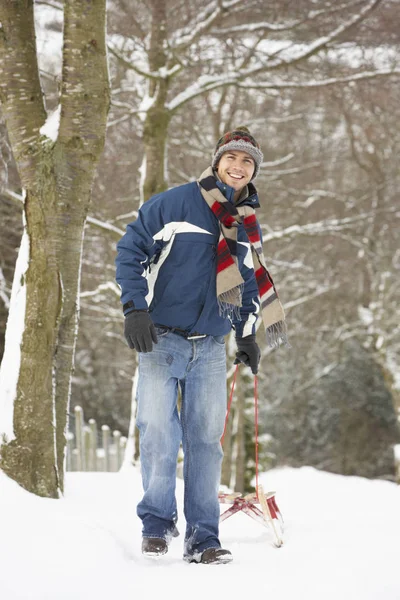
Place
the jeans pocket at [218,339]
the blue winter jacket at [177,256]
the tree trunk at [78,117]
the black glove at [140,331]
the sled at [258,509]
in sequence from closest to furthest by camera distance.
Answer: the black glove at [140,331]
the blue winter jacket at [177,256]
the jeans pocket at [218,339]
the sled at [258,509]
the tree trunk at [78,117]

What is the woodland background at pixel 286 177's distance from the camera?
25.3 ft

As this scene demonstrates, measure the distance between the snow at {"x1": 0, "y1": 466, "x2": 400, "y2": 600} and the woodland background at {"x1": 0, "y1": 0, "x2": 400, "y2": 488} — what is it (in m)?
2.75

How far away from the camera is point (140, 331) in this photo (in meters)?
3.04

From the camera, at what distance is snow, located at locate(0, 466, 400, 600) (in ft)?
8.31

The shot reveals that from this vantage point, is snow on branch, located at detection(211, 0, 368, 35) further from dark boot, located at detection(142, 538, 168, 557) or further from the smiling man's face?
dark boot, located at detection(142, 538, 168, 557)

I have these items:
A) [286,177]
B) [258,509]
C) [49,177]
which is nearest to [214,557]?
[258,509]

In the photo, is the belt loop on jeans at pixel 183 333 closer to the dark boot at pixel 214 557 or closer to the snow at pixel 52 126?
the dark boot at pixel 214 557

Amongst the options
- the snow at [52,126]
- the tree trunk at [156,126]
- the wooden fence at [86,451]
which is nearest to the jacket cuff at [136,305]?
the snow at [52,126]

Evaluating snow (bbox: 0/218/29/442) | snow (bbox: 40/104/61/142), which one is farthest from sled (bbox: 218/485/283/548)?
snow (bbox: 40/104/61/142)

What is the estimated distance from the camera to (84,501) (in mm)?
4188

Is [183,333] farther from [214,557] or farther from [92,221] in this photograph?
[92,221]

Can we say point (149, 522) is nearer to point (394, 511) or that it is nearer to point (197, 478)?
point (197, 478)

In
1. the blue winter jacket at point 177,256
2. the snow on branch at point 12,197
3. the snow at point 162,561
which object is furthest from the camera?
the snow on branch at point 12,197

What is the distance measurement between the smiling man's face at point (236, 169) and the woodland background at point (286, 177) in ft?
6.82
